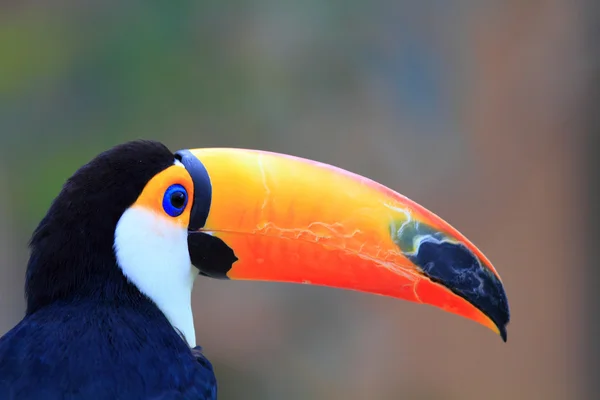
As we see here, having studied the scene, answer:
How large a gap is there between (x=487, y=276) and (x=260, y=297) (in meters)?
2.88

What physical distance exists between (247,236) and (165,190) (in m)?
0.24

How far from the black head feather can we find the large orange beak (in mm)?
197

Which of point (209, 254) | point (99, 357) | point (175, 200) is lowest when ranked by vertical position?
point (99, 357)

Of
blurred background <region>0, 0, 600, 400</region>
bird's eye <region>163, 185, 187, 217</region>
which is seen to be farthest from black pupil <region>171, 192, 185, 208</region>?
blurred background <region>0, 0, 600, 400</region>

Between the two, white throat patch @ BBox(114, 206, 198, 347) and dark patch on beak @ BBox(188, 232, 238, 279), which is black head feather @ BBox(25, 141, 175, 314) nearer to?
white throat patch @ BBox(114, 206, 198, 347)

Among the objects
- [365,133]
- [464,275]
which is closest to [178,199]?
[464,275]

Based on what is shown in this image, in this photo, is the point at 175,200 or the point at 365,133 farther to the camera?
the point at 365,133

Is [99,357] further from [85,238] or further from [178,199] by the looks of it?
[178,199]

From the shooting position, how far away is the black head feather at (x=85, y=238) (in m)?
1.96

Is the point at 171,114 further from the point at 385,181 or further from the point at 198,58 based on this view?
the point at 385,181

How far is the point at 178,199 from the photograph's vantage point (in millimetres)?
2084

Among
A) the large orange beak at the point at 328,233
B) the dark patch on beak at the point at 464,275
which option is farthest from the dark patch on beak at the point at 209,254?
the dark patch on beak at the point at 464,275

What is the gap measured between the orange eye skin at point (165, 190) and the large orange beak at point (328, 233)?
0.07ft

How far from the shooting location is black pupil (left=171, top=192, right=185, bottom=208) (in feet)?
6.81
